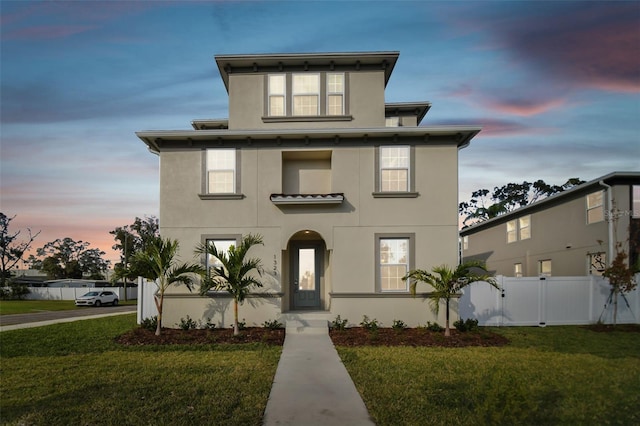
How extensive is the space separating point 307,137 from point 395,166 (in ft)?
10.2

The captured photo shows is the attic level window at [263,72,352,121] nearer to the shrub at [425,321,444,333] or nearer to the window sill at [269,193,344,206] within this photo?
the window sill at [269,193,344,206]

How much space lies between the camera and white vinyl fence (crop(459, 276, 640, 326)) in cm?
1562

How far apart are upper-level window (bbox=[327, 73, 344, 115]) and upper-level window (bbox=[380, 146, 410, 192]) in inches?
90.5

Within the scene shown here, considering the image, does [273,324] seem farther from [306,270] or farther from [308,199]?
[308,199]

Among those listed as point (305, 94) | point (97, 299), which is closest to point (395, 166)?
point (305, 94)

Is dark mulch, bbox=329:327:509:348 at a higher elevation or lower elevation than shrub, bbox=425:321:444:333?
lower

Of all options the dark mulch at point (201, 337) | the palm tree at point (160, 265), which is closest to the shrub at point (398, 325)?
the dark mulch at point (201, 337)

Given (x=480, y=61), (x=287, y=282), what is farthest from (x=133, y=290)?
(x=480, y=61)

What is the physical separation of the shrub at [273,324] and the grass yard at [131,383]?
2056 millimetres

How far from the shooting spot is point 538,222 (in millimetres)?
22062

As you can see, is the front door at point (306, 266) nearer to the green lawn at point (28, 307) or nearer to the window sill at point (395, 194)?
the window sill at point (395, 194)

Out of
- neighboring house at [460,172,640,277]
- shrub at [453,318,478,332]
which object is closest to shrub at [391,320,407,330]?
shrub at [453,318,478,332]

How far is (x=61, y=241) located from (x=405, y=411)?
221 feet

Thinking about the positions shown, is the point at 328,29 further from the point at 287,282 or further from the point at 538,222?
the point at 538,222
